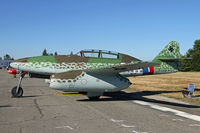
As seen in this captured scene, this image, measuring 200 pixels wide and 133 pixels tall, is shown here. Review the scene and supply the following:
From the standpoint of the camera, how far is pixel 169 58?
1474cm

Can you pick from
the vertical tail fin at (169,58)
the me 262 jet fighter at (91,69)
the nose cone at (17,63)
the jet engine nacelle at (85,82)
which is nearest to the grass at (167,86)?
the vertical tail fin at (169,58)

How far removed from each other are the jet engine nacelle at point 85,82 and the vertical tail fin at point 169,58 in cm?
490

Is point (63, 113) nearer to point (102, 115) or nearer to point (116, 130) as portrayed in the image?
point (102, 115)

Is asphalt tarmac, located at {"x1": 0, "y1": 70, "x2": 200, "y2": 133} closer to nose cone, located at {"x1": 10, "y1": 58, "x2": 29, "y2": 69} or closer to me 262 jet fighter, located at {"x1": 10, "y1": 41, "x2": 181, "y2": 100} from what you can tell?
me 262 jet fighter, located at {"x1": 10, "y1": 41, "x2": 181, "y2": 100}

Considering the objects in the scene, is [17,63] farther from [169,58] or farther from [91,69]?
[169,58]

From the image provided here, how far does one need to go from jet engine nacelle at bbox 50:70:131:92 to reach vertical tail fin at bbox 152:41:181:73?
4900mm

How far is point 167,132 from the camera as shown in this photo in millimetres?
5621

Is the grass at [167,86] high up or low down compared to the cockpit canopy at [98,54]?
down

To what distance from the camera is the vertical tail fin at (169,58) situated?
1464 centimetres

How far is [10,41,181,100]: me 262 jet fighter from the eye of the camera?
33.6 ft

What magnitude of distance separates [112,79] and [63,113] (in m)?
3.98

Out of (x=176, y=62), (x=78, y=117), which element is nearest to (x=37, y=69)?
(x=78, y=117)

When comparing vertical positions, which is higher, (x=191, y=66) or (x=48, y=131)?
(x=191, y=66)

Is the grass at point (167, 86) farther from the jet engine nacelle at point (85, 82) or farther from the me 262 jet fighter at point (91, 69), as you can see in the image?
the jet engine nacelle at point (85, 82)
